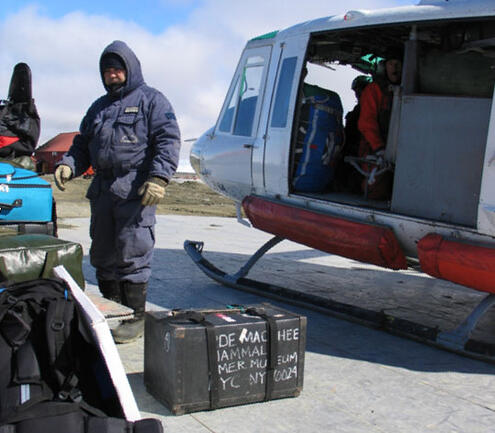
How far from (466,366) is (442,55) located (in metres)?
2.53

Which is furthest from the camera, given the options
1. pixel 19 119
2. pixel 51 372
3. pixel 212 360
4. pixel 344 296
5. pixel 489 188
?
pixel 19 119

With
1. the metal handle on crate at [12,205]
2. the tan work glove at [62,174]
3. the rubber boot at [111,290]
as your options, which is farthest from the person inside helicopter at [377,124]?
the metal handle on crate at [12,205]

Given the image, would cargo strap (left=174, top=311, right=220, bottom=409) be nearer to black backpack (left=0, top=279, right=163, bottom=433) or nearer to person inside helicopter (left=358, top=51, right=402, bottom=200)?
black backpack (left=0, top=279, right=163, bottom=433)

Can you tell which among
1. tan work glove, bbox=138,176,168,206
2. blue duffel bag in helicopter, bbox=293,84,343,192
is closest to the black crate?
tan work glove, bbox=138,176,168,206

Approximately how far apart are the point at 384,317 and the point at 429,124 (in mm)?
1551

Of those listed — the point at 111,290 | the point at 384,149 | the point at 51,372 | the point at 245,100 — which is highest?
the point at 245,100

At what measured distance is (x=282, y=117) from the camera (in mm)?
5512

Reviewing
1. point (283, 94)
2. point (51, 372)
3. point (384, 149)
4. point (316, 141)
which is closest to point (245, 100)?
point (283, 94)

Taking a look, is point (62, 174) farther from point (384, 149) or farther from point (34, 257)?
point (384, 149)

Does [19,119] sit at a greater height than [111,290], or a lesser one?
greater

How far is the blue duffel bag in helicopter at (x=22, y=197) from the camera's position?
17.6 ft

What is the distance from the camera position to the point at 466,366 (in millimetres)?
3914

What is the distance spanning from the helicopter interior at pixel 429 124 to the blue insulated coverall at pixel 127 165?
1.66 m

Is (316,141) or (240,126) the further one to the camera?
(240,126)
